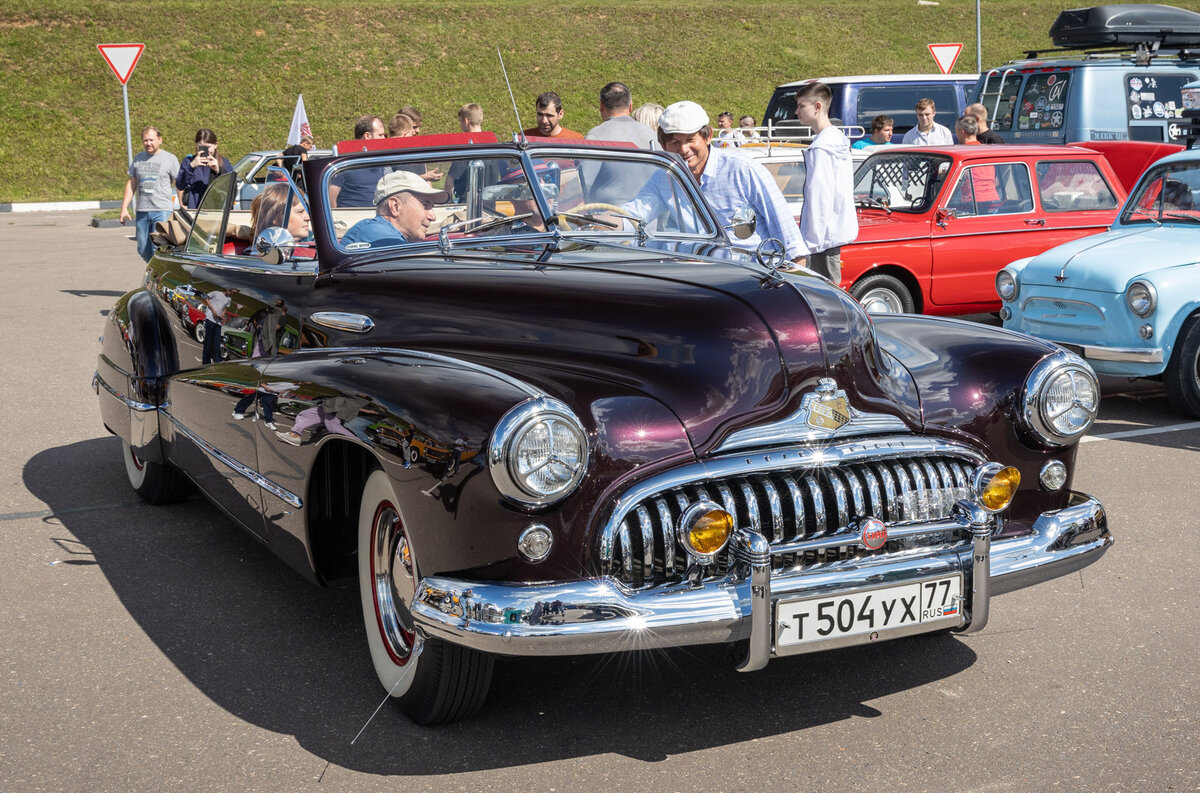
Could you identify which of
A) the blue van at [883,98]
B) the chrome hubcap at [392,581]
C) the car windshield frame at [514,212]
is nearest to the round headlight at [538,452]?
the chrome hubcap at [392,581]

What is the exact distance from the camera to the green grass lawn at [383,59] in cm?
2802

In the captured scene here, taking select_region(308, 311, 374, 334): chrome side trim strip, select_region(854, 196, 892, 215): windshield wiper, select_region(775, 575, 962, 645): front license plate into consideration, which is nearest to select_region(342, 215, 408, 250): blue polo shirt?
select_region(308, 311, 374, 334): chrome side trim strip

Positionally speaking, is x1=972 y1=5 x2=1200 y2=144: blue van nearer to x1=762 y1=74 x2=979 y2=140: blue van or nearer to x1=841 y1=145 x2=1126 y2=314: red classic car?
x1=841 y1=145 x2=1126 y2=314: red classic car

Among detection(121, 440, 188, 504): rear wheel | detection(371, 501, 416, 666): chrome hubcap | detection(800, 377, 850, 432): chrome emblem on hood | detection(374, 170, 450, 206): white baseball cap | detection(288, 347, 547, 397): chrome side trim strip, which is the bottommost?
detection(121, 440, 188, 504): rear wheel

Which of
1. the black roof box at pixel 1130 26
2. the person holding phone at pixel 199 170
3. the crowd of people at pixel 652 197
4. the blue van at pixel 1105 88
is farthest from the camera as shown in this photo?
the black roof box at pixel 1130 26

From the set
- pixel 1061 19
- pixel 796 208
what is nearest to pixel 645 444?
pixel 796 208

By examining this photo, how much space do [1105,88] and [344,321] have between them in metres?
11.9

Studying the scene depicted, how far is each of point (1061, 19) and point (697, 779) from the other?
48.7 feet

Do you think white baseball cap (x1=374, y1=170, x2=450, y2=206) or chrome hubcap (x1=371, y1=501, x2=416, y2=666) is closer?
chrome hubcap (x1=371, y1=501, x2=416, y2=666)

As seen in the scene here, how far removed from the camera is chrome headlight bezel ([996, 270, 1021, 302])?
26.1 feet

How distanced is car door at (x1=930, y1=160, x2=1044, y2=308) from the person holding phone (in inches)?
265

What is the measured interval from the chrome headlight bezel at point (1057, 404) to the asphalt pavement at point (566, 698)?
711 millimetres

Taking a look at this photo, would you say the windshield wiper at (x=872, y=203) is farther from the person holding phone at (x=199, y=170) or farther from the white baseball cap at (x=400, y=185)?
the white baseball cap at (x=400, y=185)

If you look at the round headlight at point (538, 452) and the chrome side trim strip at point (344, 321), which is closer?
the round headlight at point (538, 452)
